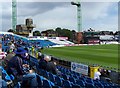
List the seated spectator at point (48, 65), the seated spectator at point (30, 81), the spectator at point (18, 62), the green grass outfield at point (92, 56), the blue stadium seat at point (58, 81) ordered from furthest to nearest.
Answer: the green grass outfield at point (92, 56) < the seated spectator at point (48, 65) < the blue stadium seat at point (58, 81) < the spectator at point (18, 62) < the seated spectator at point (30, 81)

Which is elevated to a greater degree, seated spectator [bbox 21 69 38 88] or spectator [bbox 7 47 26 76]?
spectator [bbox 7 47 26 76]

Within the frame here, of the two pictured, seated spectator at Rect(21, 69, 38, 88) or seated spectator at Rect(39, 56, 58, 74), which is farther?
seated spectator at Rect(39, 56, 58, 74)

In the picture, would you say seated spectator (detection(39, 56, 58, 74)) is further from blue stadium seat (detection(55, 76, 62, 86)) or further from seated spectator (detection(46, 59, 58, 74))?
blue stadium seat (detection(55, 76, 62, 86))

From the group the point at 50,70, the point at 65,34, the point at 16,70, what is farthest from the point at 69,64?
the point at 65,34

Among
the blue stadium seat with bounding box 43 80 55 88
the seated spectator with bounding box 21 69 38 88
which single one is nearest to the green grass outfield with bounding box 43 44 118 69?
the blue stadium seat with bounding box 43 80 55 88

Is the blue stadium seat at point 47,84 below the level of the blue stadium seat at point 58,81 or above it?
above

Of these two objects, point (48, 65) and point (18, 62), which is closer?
point (18, 62)

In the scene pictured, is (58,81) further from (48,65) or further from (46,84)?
(46,84)

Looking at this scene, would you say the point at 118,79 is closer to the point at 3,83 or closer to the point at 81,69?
the point at 81,69

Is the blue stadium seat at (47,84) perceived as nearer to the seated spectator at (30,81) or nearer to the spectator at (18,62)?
the seated spectator at (30,81)

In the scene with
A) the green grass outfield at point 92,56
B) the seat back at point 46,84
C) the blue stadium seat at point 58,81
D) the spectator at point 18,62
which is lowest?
the green grass outfield at point 92,56

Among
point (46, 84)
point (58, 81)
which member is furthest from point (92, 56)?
point (46, 84)

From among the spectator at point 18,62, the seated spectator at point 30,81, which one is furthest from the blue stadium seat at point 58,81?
the seated spectator at point 30,81

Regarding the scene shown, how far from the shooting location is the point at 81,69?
513 inches
